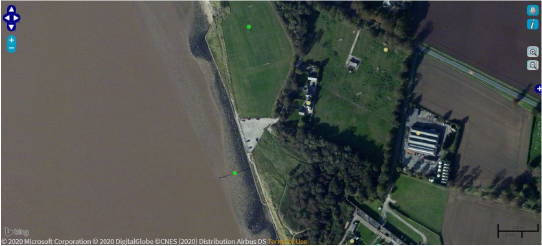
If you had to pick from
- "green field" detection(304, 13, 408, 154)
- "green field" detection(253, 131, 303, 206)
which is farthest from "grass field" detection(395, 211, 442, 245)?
"green field" detection(253, 131, 303, 206)

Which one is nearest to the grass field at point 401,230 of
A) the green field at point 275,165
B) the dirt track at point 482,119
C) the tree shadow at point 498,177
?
the dirt track at point 482,119

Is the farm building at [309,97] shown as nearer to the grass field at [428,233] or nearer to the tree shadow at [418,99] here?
the tree shadow at [418,99]

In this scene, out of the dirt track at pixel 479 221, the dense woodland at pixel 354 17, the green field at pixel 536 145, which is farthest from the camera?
the dense woodland at pixel 354 17

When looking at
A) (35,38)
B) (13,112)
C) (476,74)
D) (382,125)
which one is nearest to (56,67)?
(35,38)

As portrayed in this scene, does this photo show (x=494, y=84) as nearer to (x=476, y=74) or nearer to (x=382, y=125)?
(x=476, y=74)

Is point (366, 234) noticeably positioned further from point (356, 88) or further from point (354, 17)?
point (354, 17)

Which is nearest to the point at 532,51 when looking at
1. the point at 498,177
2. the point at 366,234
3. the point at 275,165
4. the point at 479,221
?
the point at 498,177
